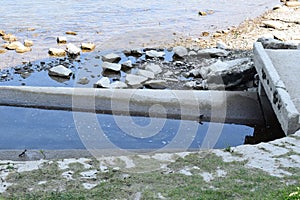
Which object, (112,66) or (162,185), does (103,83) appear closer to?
(112,66)

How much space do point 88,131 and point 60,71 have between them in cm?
295

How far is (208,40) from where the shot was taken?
11992 mm

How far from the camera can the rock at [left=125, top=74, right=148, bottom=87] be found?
8.68m

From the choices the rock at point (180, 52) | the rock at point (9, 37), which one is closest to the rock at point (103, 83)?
the rock at point (180, 52)

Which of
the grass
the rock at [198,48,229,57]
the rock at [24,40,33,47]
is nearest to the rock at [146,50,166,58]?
the rock at [198,48,229,57]

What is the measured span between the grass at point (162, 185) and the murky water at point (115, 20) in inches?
247

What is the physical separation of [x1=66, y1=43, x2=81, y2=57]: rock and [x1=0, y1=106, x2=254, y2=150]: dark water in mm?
3398

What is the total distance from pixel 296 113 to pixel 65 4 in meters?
11.8

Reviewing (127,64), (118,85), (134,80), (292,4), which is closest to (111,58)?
(127,64)

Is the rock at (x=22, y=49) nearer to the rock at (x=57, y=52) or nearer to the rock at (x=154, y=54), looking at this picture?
the rock at (x=57, y=52)

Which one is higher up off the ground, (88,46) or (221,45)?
(221,45)

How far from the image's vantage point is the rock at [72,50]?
35.1 ft

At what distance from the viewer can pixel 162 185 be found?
4.14m

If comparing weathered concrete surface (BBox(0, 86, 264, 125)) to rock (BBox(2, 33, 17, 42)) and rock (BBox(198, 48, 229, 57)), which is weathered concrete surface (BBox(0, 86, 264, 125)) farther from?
rock (BBox(2, 33, 17, 42))
